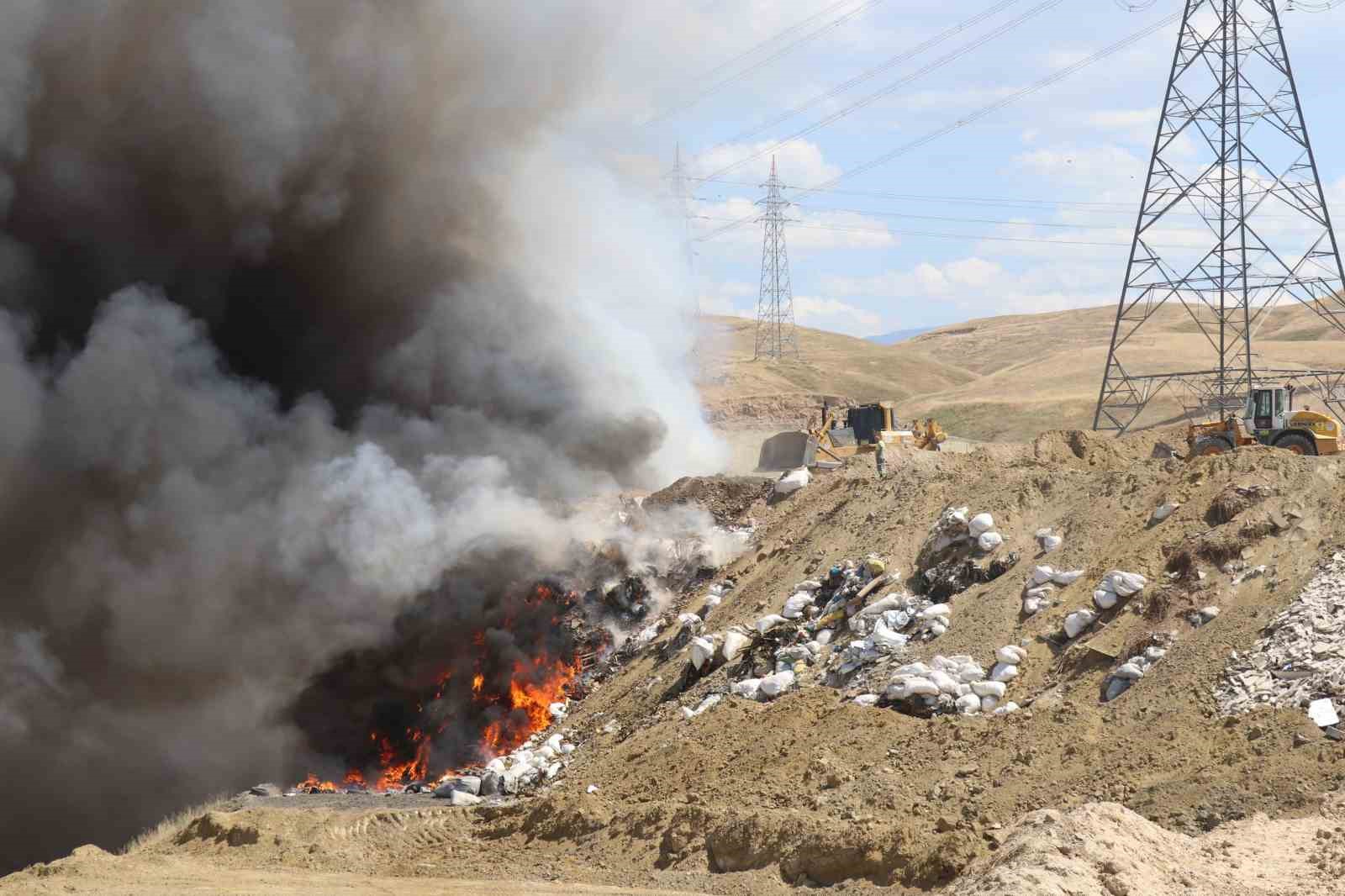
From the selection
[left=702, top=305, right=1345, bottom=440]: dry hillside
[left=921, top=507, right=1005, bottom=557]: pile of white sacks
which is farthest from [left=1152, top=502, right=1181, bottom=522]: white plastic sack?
[left=702, top=305, right=1345, bottom=440]: dry hillside

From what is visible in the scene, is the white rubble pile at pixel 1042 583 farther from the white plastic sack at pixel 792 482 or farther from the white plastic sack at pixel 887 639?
the white plastic sack at pixel 792 482

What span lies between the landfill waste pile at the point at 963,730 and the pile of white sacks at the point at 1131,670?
0.04 m

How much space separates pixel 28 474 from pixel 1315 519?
2389cm

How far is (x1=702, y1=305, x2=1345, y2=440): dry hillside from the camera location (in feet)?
221

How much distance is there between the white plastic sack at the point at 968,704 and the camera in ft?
54.7

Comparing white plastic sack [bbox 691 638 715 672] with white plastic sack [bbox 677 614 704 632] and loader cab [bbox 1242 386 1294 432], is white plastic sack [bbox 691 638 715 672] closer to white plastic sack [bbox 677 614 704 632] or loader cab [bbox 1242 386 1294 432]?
white plastic sack [bbox 677 614 704 632]

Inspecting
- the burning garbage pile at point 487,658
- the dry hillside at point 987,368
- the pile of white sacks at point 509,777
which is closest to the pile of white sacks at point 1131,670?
the pile of white sacks at point 509,777

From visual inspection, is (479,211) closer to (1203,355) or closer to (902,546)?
(902,546)

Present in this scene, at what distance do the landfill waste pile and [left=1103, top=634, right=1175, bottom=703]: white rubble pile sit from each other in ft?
0.13

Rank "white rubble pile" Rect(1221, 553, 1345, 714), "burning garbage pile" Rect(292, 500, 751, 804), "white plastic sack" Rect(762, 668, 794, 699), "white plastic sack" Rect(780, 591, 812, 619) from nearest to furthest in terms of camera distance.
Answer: "white rubble pile" Rect(1221, 553, 1345, 714), "white plastic sack" Rect(762, 668, 794, 699), "white plastic sack" Rect(780, 591, 812, 619), "burning garbage pile" Rect(292, 500, 751, 804)

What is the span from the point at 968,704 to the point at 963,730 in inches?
35.8

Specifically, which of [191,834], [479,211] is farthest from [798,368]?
[191,834]

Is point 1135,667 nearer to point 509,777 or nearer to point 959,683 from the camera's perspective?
point 959,683

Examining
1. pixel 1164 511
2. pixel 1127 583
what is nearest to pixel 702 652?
pixel 1127 583
